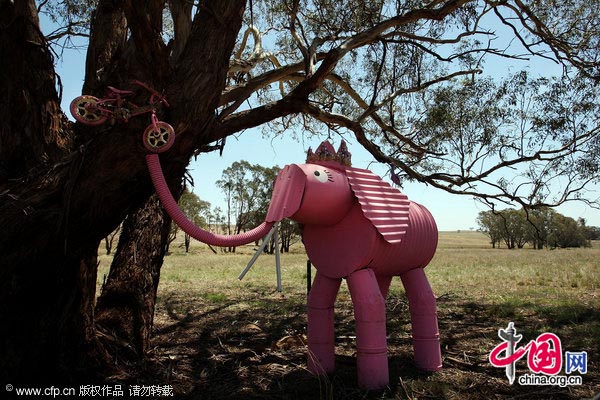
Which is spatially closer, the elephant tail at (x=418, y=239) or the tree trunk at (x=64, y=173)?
the tree trunk at (x=64, y=173)

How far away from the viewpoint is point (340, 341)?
17.6 ft

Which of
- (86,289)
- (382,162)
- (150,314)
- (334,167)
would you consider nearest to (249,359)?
(150,314)

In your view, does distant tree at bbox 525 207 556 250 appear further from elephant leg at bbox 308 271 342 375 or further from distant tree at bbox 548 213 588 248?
elephant leg at bbox 308 271 342 375

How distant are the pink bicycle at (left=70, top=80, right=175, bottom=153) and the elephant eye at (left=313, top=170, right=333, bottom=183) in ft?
3.65

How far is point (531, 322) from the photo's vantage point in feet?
20.8

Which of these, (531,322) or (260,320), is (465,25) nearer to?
(531,322)

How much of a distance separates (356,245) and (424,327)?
43.7 inches

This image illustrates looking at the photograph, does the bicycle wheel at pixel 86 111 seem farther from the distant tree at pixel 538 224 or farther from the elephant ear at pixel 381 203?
the distant tree at pixel 538 224

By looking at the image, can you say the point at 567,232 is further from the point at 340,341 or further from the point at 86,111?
the point at 86,111

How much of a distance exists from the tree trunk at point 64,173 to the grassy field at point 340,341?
873 mm

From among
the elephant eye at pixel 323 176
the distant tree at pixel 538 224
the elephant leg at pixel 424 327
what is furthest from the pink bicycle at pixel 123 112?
the distant tree at pixel 538 224

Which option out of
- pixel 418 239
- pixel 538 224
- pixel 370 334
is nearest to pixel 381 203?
pixel 418 239

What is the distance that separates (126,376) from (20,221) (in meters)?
1.58

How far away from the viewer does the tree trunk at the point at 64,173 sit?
9.82ft
